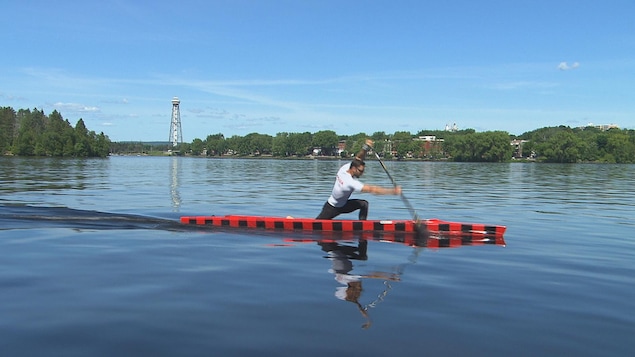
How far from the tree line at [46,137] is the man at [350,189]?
14674 cm

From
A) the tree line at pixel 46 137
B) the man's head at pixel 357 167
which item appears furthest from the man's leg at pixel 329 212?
the tree line at pixel 46 137

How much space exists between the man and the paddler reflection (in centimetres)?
138

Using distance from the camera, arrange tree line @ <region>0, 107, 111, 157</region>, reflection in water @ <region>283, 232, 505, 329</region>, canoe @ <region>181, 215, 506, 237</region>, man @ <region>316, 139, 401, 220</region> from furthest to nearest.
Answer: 1. tree line @ <region>0, 107, 111, 157</region>
2. canoe @ <region>181, 215, 506, 237</region>
3. man @ <region>316, 139, 401, 220</region>
4. reflection in water @ <region>283, 232, 505, 329</region>

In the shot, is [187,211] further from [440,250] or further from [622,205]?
[622,205]

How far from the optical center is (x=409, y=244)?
1312cm

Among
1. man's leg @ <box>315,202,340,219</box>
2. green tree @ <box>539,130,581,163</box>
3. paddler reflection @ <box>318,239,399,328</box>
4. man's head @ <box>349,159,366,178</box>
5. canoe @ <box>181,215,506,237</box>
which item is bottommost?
paddler reflection @ <box>318,239,399,328</box>

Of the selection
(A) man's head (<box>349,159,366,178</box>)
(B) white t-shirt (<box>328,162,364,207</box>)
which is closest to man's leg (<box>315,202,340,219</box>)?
(B) white t-shirt (<box>328,162,364,207</box>)

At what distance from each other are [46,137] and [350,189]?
490 ft

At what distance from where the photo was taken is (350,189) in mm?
13953

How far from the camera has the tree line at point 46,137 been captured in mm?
142875

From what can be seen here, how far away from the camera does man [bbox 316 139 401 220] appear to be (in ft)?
44.8

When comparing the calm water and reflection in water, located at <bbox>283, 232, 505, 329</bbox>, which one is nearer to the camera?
the calm water

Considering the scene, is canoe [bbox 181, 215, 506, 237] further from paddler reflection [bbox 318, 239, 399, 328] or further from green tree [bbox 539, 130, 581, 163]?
green tree [bbox 539, 130, 581, 163]

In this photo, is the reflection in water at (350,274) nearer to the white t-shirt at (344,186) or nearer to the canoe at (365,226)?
the canoe at (365,226)
